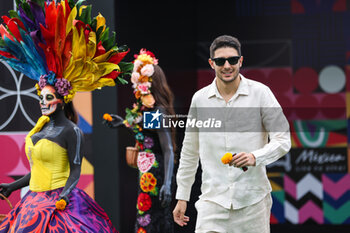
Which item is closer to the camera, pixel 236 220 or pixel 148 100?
pixel 236 220

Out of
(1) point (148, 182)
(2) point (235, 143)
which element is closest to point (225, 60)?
(2) point (235, 143)

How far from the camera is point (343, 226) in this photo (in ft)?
24.3

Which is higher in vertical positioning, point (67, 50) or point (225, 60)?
point (67, 50)

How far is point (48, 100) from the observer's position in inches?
211

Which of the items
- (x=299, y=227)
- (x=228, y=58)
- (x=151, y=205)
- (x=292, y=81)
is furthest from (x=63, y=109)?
(x=299, y=227)

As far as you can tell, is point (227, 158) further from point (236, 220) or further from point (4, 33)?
point (4, 33)

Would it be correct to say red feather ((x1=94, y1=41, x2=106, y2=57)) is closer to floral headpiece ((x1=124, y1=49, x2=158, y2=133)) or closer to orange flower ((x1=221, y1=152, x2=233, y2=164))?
floral headpiece ((x1=124, y1=49, x2=158, y2=133))

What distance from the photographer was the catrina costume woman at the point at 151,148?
6.02 metres

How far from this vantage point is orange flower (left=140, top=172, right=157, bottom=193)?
6.02 meters

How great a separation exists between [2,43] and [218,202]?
2.48 metres

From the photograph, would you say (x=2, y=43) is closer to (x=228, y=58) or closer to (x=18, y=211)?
(x=18, y=211)

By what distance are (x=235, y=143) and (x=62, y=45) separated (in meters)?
1.80

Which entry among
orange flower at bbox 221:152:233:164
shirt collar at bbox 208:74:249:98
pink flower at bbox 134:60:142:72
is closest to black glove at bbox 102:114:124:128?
pink flower at bbox 134:60:142:72

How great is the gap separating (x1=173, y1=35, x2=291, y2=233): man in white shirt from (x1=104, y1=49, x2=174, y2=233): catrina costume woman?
4.77ft
